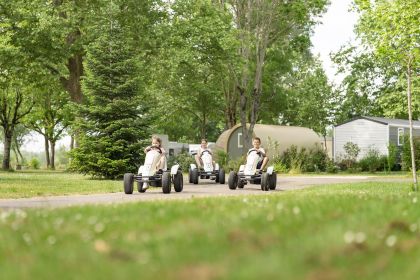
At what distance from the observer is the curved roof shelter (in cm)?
3916

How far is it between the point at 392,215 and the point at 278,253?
262 cm

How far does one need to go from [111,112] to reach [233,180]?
358 inches

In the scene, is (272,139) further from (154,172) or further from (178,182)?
(154,172)

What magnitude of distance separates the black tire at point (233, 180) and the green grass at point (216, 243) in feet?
35.7

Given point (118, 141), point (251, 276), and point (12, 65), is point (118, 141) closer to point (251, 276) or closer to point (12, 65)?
point (12, 65)

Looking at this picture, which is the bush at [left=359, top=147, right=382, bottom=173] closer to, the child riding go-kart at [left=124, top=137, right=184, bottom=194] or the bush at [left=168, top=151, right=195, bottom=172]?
the bush at [left=168, top=151, right=195, bottom=172]

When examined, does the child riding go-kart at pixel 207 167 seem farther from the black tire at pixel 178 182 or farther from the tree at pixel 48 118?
the tree at pixel 48 118

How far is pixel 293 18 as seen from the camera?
124 ft

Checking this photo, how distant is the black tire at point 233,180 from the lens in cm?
1828

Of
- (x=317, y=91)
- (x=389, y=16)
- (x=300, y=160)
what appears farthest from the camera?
(x=317, y=91)

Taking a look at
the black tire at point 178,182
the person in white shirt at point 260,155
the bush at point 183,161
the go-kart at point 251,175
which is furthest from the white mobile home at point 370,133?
the black tire at point 178,182

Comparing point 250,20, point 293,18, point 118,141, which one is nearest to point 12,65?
point 118,141

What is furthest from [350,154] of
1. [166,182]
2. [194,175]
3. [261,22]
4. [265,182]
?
[166,182]

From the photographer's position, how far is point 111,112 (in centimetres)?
2572
